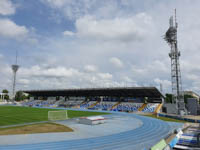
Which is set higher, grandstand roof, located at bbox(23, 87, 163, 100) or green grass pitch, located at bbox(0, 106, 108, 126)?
grandstand roof, located at bbox(23, 87, 163, 100)

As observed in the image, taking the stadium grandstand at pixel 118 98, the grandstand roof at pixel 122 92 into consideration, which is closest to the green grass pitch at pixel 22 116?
the stadium grandstand at pixel 118 98

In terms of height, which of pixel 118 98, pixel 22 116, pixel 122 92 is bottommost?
pixel 22 116

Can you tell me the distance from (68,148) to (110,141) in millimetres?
4492

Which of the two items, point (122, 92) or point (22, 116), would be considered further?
point (122, 92)

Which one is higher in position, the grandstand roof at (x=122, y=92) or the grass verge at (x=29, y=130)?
the grandstand roof at (x=122, y=92)

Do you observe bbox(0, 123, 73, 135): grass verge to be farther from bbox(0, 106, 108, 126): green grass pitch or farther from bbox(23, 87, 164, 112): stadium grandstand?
bbox(23, 87, 164, 112): stadium grandstand

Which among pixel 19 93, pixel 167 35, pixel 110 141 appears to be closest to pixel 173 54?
pixel 167 35

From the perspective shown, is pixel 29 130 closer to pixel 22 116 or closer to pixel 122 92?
pixel 22 116

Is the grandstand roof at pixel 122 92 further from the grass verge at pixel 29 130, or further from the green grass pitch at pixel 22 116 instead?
the grass verge at pixel 29 130

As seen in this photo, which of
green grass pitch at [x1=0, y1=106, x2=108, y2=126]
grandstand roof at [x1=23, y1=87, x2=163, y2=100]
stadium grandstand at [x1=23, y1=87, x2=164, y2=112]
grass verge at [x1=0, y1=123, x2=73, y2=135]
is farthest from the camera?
grandstand roof at [x1=23, y1=87, x2=163, y2=100]

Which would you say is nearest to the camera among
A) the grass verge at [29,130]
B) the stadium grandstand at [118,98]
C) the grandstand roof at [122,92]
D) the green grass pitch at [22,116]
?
the grass verge at [29,130]

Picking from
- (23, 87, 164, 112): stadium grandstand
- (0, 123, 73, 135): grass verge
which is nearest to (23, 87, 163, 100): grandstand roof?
(23, 87, 164, 112): stadium grandstand

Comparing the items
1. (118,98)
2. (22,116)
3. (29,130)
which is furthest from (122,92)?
(29,130)

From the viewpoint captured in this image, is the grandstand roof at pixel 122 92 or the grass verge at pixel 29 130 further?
the grandstand roof at pixel 122 92
